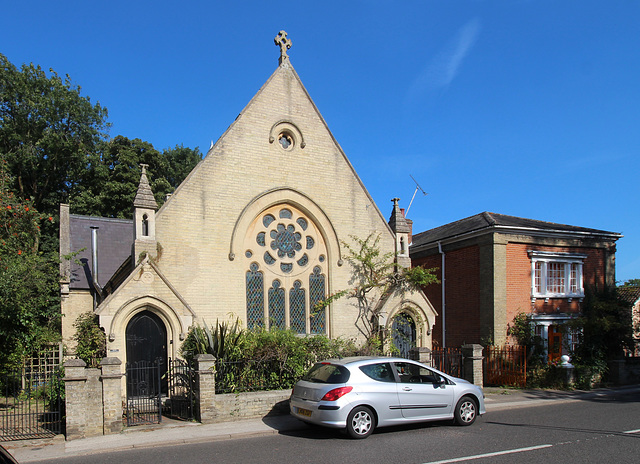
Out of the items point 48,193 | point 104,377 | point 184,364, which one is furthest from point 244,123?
point 48,193

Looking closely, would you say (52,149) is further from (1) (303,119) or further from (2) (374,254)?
(2) (374,254)

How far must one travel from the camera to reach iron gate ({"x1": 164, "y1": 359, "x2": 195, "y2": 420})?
11906mm

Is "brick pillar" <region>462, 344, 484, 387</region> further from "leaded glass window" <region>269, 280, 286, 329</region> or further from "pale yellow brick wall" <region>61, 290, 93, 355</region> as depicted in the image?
"pale yellow brick wall" <region>61, 290, 93, 355</region>

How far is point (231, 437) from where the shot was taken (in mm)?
10148

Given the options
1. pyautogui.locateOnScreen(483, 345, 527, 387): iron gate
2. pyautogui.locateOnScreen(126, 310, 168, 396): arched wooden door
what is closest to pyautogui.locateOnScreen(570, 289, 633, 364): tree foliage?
pyautogui.locateOnScreen(483, 345, 527, 387): iron gate

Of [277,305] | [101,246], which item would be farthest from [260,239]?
[101,246]

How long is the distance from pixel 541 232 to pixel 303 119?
36.1 ft

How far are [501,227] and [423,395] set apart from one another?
1097 cm

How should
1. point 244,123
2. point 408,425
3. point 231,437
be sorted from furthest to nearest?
1. point 244,123
2. point 408,425
3. point 231,437

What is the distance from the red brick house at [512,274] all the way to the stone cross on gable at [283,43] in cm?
1019

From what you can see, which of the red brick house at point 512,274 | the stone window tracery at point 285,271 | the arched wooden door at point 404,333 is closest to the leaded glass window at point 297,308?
the stone window tracery at point 285,271

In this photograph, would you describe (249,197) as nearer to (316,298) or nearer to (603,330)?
(316,298)

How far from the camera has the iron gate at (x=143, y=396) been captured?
11.4m

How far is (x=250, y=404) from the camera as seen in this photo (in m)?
11.9
